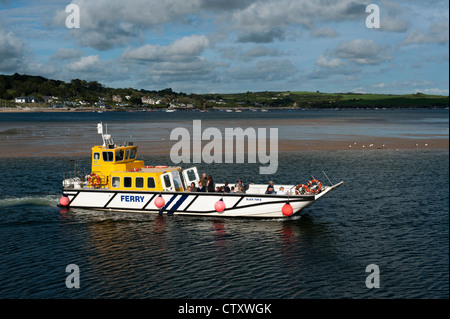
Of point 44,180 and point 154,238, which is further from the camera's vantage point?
point 44,180

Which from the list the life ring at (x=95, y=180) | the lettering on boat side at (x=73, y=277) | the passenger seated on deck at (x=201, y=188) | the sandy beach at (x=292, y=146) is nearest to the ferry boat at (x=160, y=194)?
the life ring at (x=95, y=180)

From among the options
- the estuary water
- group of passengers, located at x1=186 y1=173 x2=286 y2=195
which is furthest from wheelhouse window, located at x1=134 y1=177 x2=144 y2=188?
group of passengers, located at x1=186 y1=173 x2=286 y2=195

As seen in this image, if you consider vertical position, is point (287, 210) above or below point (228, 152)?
below

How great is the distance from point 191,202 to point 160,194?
7.23 feet

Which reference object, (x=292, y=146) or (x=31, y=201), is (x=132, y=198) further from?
(x=292, y=146)

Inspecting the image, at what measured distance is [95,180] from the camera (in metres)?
30.8

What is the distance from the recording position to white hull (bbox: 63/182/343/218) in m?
28.0

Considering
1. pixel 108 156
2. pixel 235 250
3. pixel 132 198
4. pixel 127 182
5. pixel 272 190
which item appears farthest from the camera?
pixel 108 156

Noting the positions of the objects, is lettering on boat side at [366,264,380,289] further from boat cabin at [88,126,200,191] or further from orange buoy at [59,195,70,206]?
orange buoy at [59,195,70,206]

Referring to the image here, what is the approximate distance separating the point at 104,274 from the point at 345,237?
43.8 ft

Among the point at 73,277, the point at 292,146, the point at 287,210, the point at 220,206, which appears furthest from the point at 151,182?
the point at 292,146

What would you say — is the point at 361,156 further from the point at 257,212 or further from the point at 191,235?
the point at 191,235
